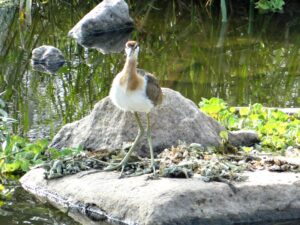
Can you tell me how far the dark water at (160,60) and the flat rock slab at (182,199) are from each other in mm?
285

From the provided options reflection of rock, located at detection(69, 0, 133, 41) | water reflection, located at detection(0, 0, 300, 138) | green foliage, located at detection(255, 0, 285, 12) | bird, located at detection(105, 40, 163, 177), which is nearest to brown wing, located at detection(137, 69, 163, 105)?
bird, located at detection(105, 40, 163, 177)

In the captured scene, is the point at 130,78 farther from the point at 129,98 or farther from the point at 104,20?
the point at 104,20

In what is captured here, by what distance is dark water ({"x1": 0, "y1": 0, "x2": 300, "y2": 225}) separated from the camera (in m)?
9.67

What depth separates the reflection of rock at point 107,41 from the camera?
13.9 metres

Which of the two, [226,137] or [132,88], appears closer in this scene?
[132,88]

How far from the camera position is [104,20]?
49.8 feet

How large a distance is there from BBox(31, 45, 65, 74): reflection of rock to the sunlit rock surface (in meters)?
1.97

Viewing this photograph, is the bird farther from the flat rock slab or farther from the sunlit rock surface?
the sunlit rock surface

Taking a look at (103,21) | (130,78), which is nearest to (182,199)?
(130,78)

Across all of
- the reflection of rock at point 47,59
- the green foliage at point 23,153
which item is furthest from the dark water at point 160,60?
the green foliage at point 23,153

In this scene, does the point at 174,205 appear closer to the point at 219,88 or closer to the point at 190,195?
the point at 190,195

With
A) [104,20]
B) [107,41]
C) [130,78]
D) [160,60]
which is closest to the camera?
[130,78]

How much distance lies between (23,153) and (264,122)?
2575mm

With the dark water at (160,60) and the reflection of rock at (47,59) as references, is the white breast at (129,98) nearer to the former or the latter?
the dark water at (160,60)
